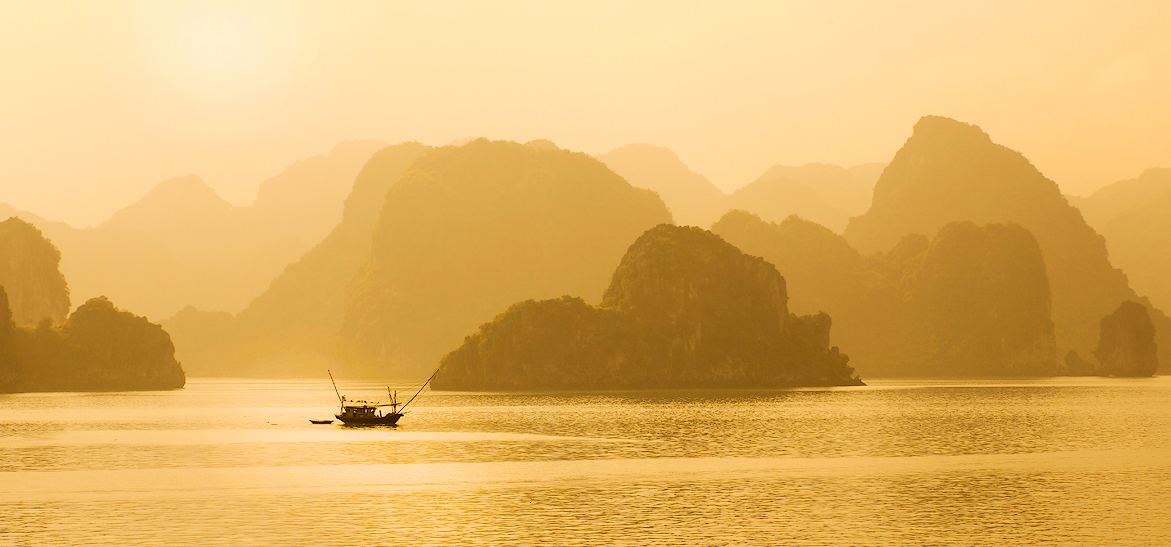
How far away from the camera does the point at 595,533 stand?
140 ft

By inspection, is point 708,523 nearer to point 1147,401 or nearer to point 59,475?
point 59,475

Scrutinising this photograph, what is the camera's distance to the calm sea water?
43.0 m

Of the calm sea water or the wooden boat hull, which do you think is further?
the wooden boat hull

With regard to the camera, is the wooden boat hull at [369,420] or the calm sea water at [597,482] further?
the wooden boat hull at [369,420]

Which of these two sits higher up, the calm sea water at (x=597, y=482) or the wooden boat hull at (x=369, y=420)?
the wooden boat hull at (x=369, y=420)

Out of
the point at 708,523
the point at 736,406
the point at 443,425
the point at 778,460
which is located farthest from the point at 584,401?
the point at 708,523

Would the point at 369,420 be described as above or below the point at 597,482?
above

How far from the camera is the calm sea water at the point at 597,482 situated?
4297 centimetres

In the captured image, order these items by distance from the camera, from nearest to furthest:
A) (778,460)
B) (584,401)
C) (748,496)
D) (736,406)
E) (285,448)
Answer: (748,496) → (778,460) → (285,448) → (736,406) → (584,401)

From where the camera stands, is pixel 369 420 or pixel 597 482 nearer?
pixel 597 482

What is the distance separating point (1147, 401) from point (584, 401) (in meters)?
79.1

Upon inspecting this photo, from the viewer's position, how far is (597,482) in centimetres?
5916

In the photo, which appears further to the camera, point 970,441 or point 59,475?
point 970,441

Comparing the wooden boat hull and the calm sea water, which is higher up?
the wooden boat hull
